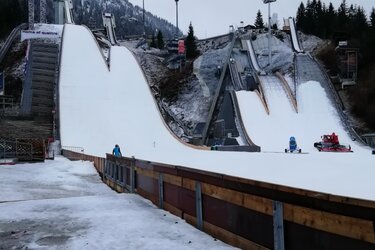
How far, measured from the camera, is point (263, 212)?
166 inches

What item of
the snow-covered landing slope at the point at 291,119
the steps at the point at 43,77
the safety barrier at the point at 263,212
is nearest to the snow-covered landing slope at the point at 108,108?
the snow-covered landing slope at the point at 291,119

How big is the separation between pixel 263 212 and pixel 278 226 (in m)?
0.31

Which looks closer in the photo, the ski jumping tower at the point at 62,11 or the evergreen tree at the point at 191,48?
the evergreen tree at the point at 191,48

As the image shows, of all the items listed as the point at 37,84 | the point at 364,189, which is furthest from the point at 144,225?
the point at 37,84

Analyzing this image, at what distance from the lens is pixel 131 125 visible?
3341cm

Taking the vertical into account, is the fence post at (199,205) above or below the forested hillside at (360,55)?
below

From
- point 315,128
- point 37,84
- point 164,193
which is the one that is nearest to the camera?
point 164,193

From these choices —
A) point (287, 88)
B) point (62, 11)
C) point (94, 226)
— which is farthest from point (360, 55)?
point (62, 11)

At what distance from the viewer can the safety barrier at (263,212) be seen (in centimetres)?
321

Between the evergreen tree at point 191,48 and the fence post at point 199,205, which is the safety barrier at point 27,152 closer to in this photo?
the fence post at point 199,205

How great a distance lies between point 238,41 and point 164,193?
41608 mm

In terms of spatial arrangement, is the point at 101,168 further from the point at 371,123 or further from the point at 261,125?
the point at 371,123

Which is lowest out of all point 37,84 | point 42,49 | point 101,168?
point 101,168

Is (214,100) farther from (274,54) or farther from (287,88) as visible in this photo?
(274,54)
